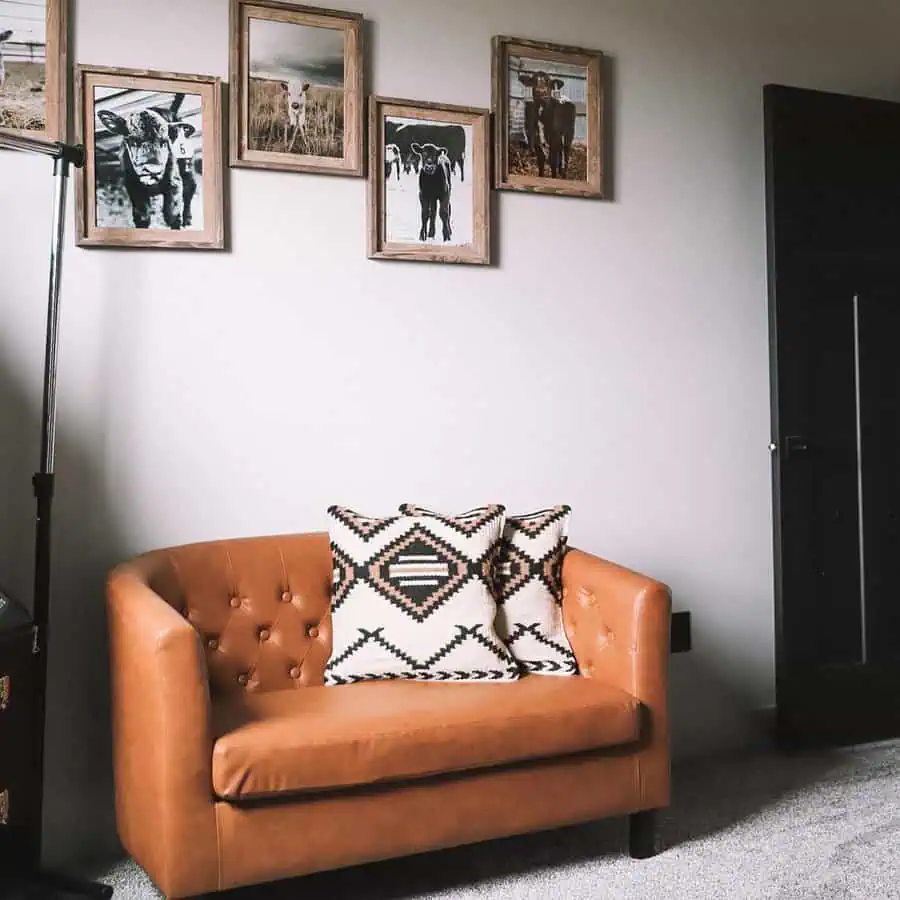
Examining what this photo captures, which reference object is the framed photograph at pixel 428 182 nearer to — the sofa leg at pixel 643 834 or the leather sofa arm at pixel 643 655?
the leather sofa arm at pixel 643 655

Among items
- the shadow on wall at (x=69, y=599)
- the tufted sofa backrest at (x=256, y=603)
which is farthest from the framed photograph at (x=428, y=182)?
Result: the shadow on wall at (x=69, y=599)

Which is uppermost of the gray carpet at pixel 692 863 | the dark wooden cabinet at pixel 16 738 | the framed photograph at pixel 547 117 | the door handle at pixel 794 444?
the framed photograph at pixel 547 117

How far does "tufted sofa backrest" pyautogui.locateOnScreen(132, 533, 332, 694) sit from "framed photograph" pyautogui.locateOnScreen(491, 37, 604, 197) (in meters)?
1.25

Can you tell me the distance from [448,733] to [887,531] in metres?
1.83

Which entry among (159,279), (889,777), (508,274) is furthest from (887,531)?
(159,279)

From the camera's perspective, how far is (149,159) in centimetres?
264

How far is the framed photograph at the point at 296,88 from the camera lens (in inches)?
107

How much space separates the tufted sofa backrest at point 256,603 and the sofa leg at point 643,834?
85cm

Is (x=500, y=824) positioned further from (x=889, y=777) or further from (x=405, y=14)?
(x=405, y=14)

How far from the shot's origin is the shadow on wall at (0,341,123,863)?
2523mm

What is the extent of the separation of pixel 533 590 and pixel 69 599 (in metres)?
1.16

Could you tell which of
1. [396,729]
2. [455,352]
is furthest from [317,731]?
[455,352]

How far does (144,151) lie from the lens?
2639 mm

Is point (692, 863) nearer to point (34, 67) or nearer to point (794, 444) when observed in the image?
→ point (794, 444)
